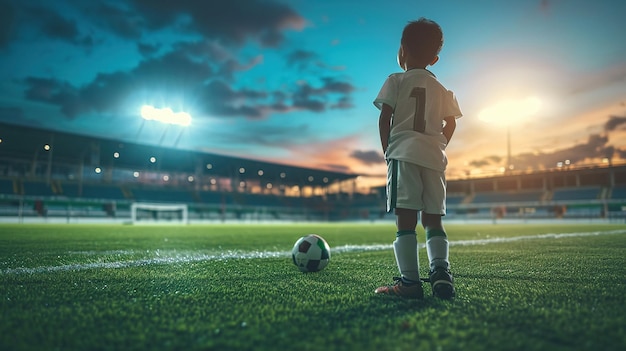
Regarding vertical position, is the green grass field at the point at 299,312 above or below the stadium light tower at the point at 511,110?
below

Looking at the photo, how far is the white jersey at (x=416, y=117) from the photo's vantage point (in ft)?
8.11

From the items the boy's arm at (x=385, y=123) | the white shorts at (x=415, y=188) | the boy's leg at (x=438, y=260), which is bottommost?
the boy's leg at (x=438, y=260)

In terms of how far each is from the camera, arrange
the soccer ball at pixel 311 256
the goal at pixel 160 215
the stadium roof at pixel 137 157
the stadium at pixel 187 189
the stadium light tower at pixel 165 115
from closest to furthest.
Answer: the soccer ball at pixel 311 256, the stadium at pixel 187 189, the goal at pixel 160 215, the stadium roof at pixel 137 157, the stadium light tower at pixel 165 115

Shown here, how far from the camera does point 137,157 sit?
43406 mm

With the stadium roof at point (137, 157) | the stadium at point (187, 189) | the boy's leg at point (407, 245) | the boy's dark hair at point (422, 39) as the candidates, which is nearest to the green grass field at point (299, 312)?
the boy's leg at point (407, 245)

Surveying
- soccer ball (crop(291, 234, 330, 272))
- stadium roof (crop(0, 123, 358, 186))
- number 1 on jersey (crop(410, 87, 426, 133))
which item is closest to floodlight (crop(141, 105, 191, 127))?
stadium roof (crop(0, 123, 358, 186))

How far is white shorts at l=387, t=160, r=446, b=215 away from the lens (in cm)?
242

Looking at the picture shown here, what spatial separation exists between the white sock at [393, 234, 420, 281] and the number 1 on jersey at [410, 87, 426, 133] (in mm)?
694

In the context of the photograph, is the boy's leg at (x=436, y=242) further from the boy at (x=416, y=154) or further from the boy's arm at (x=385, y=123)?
the boy's arm at (x=385, y=123)

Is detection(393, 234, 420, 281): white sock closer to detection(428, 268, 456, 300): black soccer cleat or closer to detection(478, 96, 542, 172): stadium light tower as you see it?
detection(428, 268, 456, 300): black soccer cleat

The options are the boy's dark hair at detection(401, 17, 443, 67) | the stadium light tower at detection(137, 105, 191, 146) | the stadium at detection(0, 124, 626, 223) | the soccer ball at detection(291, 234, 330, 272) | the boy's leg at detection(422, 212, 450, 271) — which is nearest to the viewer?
the boy's leg at detection(422, 212, 450, 271)

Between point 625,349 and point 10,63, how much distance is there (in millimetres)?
57782

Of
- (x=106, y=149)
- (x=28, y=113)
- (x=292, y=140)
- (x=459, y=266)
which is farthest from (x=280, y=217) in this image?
(x=459, y=266)

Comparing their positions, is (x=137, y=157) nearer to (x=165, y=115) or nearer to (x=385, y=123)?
(x=165, y=115)
